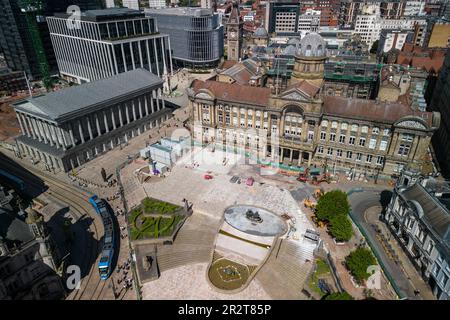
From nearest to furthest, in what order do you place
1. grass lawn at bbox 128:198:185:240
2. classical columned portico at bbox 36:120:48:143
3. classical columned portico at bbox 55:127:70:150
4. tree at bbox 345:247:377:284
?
tree at bbox 345:247:377:284
grass lawn at bbox 128:198:185:240
classical columned portico at bbox 55:127:70:150
classical columned portico at bbox 36:120:48:143

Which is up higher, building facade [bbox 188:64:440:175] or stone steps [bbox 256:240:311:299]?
building facade [bbox 188:64:440:175]

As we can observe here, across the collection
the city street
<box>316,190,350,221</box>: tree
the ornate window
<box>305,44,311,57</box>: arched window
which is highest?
<box>305,44,311,57</box>: arched window

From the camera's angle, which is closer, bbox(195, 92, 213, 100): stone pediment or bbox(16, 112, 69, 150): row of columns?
bbox(16, 112, 69, 150): row of columns

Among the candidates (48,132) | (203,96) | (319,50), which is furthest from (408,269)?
(48,132)

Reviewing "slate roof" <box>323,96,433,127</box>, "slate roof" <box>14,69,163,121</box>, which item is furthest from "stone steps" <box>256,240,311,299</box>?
"slate roof" <box>14,69,163,121</box>

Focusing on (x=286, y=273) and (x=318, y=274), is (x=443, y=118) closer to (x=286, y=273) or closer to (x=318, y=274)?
(x=318, y=274)

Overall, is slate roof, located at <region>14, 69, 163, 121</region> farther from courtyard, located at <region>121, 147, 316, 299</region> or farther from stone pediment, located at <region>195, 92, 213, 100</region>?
stone pediment, located at <region>195, 92, 213, 100</region>
